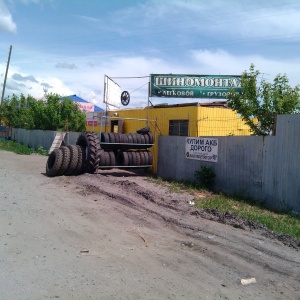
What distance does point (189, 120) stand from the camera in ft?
55.9

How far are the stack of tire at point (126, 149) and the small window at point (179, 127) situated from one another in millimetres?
1267

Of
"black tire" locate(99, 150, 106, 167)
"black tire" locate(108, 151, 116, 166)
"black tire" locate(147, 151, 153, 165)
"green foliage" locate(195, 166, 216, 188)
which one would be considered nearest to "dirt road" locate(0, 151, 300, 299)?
"green foliage" locate(195, 166, 216, 188)

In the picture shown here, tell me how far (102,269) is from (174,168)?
1057cm

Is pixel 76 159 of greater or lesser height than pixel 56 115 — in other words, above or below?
below

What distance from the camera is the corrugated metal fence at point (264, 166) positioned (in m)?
10.3

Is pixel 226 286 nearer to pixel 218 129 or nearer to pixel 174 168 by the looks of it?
pixel 174 168

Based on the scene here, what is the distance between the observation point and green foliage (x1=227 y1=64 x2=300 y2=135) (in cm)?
1246

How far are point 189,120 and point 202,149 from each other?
123 inches

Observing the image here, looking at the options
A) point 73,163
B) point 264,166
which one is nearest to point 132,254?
point 264,166

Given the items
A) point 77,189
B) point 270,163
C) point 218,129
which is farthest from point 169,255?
point 218,129

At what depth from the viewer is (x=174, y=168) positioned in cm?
1602

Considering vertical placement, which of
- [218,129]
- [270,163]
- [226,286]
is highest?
[218,129]

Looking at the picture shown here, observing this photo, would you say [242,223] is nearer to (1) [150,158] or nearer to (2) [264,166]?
(2) [264,166]

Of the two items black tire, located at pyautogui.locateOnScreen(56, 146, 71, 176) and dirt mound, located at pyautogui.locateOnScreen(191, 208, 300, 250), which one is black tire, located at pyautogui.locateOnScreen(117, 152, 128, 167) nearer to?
black tire, located at pyautogui.locateOnScreen(56, 146, 71, 176)
